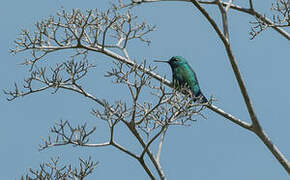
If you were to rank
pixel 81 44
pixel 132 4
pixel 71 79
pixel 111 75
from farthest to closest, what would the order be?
pixel 132 4, pixel 81 44, pixel 71 79, pixel 111 75

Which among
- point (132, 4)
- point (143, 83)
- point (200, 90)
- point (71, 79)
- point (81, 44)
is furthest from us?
point (200, 90)

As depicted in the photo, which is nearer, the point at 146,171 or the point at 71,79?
the point at 146,171

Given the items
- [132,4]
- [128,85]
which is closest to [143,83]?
[128,85]

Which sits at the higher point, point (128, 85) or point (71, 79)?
point (71, 79)

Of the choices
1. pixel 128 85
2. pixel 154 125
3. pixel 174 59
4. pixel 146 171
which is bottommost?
pixel 146 171

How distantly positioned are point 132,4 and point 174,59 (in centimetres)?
191

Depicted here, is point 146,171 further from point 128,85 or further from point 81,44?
point 81,44

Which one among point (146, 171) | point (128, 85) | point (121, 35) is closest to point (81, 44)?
point (121, 35)

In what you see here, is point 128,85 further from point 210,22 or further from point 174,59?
point 174,59

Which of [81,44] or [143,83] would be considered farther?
[81,44]

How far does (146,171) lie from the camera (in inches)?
280

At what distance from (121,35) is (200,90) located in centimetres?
193

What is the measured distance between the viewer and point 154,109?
22.5 ft

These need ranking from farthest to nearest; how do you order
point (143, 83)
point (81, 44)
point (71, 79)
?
point (81, 44) < point (71, 79) < point (143, 83)
